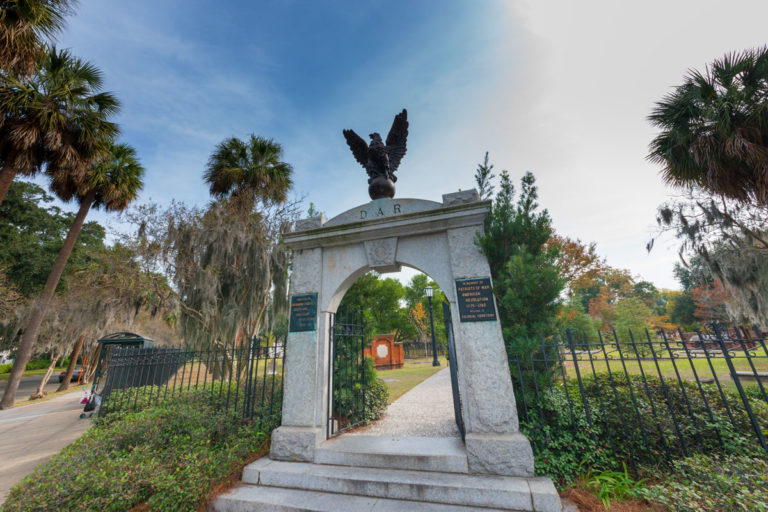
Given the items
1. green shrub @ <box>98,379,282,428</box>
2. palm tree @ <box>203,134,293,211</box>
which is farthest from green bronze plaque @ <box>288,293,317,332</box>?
palm tree @ <box>203,134,293,211</box>

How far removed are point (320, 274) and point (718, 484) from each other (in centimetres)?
494

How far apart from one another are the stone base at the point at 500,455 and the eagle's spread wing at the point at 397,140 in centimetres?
446

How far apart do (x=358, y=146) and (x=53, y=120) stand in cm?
1010

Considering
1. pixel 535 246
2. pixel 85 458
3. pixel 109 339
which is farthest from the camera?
pixel 109 339

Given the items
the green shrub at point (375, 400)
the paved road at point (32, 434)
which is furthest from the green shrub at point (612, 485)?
the paved road at point (32, 434)

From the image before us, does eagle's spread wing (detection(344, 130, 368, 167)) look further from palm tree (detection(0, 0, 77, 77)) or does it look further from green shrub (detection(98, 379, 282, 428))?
palm tree (detection(0, 0, 77, 77))

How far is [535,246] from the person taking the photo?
418cm

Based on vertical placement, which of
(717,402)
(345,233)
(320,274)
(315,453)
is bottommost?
(315,453)

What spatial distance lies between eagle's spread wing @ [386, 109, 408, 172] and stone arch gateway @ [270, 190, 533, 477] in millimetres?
1083

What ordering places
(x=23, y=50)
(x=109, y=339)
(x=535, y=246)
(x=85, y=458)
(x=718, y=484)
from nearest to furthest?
(x=718, y=484) → (x=85, y=458) → (x=535, y=246) → (x=23, y=50) → (x=109, y=339)

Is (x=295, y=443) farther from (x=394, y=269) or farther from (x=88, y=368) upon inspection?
(x=88, y=368)

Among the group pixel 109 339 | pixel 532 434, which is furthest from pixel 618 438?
pixel 109 339

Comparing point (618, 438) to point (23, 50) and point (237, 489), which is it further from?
point (23, 50)

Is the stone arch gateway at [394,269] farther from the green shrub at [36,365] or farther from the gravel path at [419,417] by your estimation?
the green shrub at [36,365]
